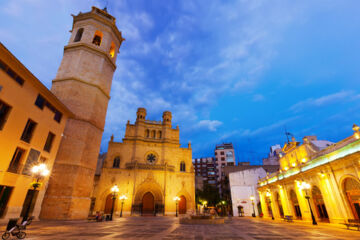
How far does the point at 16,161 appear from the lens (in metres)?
12.9

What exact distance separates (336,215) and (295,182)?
573 cm

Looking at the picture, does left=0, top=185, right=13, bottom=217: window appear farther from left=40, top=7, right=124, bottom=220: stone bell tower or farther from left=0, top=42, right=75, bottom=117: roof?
left=0, top=42, right=75, bottom=117: roof

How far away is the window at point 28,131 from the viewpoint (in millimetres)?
13535

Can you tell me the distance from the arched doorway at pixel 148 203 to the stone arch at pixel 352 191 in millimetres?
26916

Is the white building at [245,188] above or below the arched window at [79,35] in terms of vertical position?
below

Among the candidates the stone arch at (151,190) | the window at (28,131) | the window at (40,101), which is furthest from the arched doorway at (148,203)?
the window at (40,101)

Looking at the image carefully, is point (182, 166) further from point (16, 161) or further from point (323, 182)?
point (16, 161)

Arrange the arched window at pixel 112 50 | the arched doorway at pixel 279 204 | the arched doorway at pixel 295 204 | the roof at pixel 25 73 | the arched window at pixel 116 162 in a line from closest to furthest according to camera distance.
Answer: the roof at pixel 25 73
the arched doorway at pixel 295 204
the arched doorway at pixel 279 204
the arched window at pixel 112 50
the arched window at pixel 116 162

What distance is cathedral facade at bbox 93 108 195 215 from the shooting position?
100 ft

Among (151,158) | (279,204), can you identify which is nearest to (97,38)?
(151,158)

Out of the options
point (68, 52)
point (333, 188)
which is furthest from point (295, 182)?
point (68, 52)

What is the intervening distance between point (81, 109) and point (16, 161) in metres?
8.61

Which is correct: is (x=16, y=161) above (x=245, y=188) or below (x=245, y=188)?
below

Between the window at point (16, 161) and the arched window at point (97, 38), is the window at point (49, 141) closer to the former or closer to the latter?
the window at point (16, 161)
